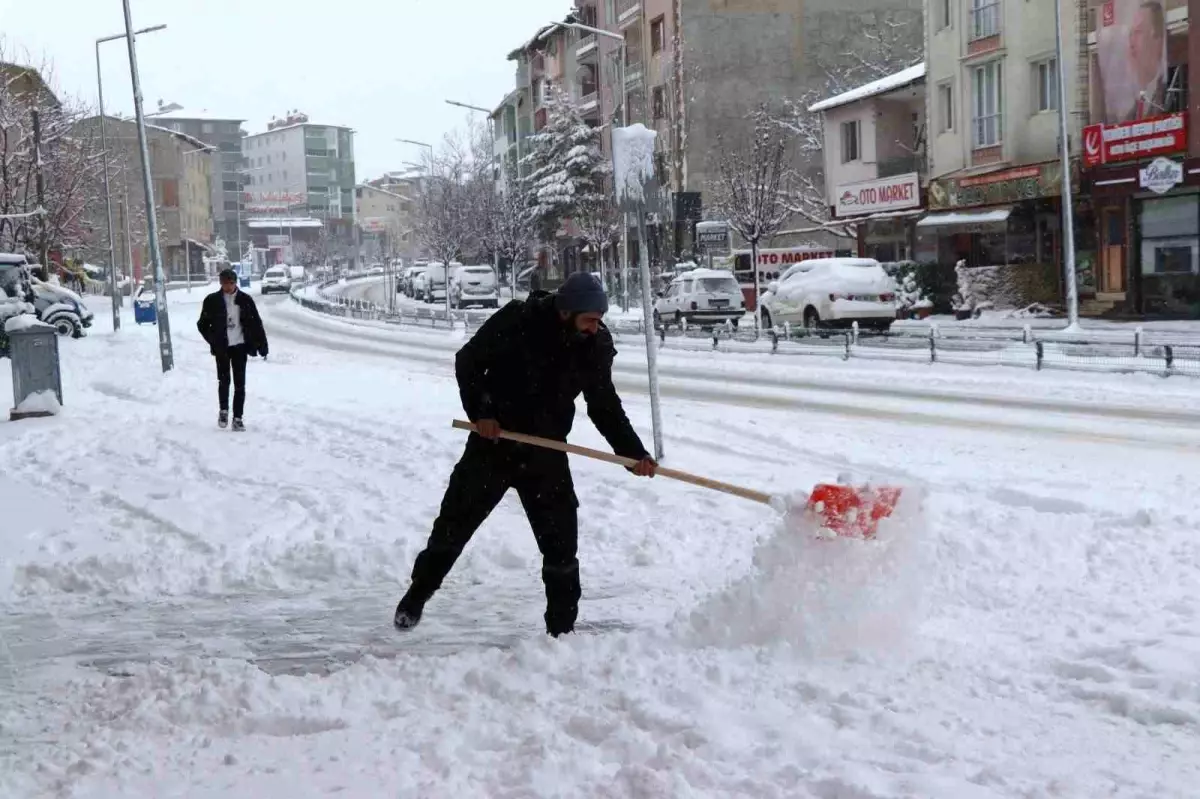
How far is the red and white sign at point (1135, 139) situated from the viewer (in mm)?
29188

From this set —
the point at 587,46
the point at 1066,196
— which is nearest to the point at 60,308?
the point at 1066,196

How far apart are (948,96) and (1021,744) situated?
36.5 meters

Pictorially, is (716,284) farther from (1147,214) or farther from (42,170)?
(42,170)

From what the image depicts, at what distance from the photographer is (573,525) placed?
582 cm

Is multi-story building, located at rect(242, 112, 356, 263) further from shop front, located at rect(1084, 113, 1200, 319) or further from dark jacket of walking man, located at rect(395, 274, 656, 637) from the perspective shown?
dark jacket of walking man, located at rect(395, 274, 656, 637)

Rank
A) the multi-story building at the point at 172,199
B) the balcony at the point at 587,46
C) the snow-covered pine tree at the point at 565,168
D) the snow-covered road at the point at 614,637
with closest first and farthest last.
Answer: the snow-covered road at the point at 614,637, the snow-covered pine tree at the point at 565,168, the balcony at the point at 587,46, the multi-story building at the point at 172,199

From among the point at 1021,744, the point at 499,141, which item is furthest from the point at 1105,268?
the point at 499,141

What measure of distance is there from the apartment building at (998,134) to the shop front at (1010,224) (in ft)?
0.08

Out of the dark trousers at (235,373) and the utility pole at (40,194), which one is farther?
the utility pole at (40,194)

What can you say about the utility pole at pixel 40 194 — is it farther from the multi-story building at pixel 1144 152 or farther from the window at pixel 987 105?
the multi-story building at pixel 1144 152

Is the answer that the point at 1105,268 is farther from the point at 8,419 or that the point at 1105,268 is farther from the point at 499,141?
the point at 499,141

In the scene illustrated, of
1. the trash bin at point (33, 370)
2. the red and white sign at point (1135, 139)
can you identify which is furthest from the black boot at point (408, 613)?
the red and white sign at point (1135, 139)

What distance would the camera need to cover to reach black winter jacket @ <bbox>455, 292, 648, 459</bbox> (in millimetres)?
5594

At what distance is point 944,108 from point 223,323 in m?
29.3
